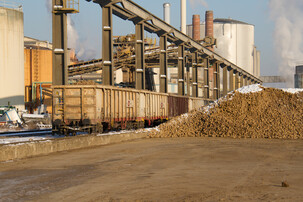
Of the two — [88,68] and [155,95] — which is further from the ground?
[88,68]

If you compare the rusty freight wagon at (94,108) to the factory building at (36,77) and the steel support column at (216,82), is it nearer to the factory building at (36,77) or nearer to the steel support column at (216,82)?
the factory building at (36,77)

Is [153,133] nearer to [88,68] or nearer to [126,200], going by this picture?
[126,200]

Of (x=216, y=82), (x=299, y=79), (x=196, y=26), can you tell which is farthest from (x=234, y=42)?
(x=216, y=82)

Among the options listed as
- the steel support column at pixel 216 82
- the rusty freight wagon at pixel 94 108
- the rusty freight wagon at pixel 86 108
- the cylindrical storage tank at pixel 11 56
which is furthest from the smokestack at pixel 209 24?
the rusty freight wagon at pixel 86 108

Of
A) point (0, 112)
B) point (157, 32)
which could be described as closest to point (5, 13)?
point (0, 112)

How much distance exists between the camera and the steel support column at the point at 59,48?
82.1 feet

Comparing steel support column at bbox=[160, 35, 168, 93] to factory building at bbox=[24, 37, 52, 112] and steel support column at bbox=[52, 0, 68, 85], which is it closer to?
steel support column at bbox=[52, 0, 68, 85]

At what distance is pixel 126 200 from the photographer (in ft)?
22.4

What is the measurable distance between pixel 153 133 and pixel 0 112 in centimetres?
1961

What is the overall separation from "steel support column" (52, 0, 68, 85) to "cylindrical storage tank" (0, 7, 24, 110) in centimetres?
1907

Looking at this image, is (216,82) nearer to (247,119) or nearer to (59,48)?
(247,119)

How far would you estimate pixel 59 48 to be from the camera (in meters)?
25.2

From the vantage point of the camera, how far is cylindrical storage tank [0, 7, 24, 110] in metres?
42.2

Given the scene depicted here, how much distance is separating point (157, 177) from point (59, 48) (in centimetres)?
1782
